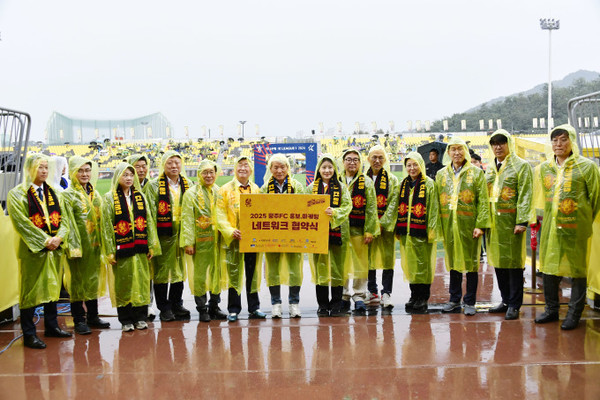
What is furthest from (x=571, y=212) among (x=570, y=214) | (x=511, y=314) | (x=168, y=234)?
(x=168, y=234)

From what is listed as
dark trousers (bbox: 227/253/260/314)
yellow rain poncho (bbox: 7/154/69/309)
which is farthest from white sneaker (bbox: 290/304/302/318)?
yellow rain poncho (bbox: 7/154/69/309)

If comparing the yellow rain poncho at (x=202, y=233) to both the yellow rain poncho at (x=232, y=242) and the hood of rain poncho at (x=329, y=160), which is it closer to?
the yellow rain poncho at (x=232, y=242)

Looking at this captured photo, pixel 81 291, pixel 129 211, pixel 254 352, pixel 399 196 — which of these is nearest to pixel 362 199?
pixel 399 196

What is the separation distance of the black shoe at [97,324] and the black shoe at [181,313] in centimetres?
66

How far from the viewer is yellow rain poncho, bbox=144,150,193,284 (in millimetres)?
4918

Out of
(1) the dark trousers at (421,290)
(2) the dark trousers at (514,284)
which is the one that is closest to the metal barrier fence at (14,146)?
(1) the dark trousers at (421,290)

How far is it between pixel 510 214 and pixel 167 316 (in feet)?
11.6

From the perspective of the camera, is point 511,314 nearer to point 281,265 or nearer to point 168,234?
point 281,265

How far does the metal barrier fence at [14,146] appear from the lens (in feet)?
17.2

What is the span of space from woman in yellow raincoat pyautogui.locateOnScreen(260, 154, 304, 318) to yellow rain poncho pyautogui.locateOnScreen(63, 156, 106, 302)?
166 centimetres

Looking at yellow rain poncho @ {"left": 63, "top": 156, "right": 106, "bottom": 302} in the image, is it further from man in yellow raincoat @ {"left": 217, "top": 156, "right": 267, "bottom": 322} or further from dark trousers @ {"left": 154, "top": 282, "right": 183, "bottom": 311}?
man in yellow raincoat @ {"left": 217, "top": 156, "right": 267, "bottom": 322}

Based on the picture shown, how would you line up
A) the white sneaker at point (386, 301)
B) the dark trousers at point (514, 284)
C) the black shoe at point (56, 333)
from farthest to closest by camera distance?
the white sneaker at point (386, 301), the dark trousers at point (514, 284), the black shoe at point (56, 333)

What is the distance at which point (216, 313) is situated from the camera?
4.97m

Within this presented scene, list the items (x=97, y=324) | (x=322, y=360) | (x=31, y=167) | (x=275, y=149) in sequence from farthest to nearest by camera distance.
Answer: (x=275, y=149)
(x=97, y=324)
(x=31, y=167)
(x=322, y=360)
